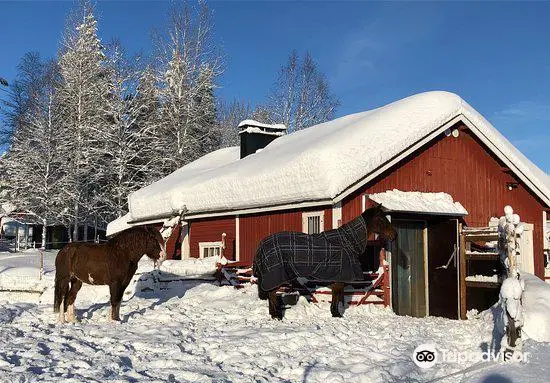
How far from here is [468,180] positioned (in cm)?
1516

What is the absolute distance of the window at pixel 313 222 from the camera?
42.4 feet

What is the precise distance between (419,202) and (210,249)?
6.93m

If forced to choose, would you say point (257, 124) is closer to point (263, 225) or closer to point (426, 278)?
point (263, 225)

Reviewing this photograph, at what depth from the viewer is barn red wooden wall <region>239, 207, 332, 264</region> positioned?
1358cm

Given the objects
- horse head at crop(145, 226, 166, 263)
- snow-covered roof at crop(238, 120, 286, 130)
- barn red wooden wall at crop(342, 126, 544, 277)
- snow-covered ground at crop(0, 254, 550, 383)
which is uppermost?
snow-covered roof at crop(238, 120, 286, 130)

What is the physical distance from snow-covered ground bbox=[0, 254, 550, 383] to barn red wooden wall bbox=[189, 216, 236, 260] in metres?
4.37

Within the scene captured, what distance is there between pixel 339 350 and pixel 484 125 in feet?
30.4

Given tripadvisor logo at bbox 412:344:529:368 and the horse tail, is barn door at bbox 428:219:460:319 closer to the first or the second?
tripadvisor logo at bbox 412:344:529:368

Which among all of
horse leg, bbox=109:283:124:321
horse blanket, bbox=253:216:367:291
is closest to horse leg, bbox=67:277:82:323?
horse leg, bbox=109:283:124:321

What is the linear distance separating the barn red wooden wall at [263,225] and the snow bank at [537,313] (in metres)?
4.64

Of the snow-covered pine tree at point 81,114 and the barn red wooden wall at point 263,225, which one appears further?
the snow-covered pine tree at point 81,114

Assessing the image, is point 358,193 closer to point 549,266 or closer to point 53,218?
point 549,266

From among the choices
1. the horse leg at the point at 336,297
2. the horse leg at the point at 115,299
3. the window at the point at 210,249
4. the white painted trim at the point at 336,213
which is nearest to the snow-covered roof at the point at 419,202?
the white painted trim at the point at 336,213

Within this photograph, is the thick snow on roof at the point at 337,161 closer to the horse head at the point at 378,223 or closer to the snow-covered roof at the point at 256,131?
the horse head at the point at 378,223
